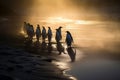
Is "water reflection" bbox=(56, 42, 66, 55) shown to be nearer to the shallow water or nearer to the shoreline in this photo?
the shoreline

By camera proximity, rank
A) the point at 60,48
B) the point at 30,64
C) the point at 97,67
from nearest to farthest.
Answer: the point at 97,67, the point at 30,64, the point at 60,48

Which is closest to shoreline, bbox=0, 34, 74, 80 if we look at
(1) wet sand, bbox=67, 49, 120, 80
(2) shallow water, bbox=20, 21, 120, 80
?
(2) shallow water, bbox=20, 21, 120, 80

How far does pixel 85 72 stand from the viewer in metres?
19.3

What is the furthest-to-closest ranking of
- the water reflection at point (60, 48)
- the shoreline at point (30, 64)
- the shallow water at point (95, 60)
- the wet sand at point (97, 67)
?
the water reflection at point (60, 48) < the shallow water at point (95, 60) < the shoreline at point (30, 64) < the wet sand at point (97, 67)

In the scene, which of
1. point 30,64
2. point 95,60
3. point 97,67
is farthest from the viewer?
point 95,60

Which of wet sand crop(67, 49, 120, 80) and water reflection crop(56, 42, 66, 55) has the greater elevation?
water reflection crop(56, 42, 66, 55)

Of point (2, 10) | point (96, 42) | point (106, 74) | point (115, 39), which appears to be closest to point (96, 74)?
point (106, 74)

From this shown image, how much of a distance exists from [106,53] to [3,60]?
7.02 m

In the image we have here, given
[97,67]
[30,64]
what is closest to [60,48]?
[30,64]

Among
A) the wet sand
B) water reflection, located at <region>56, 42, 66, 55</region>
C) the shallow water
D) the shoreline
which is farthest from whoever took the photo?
water reflection, located at <region>56, 42, 66, 55</region>

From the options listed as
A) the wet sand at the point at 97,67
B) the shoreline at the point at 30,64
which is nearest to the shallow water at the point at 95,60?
the wet sand at the point at 97,67

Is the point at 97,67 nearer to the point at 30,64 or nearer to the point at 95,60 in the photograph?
the point at 95,60

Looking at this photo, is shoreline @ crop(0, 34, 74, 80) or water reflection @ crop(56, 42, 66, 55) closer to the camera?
shoreline @ crop(0, 34, 74, 80)

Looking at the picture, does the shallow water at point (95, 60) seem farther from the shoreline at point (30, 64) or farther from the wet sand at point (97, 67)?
the shoreline at point (30, 64)
